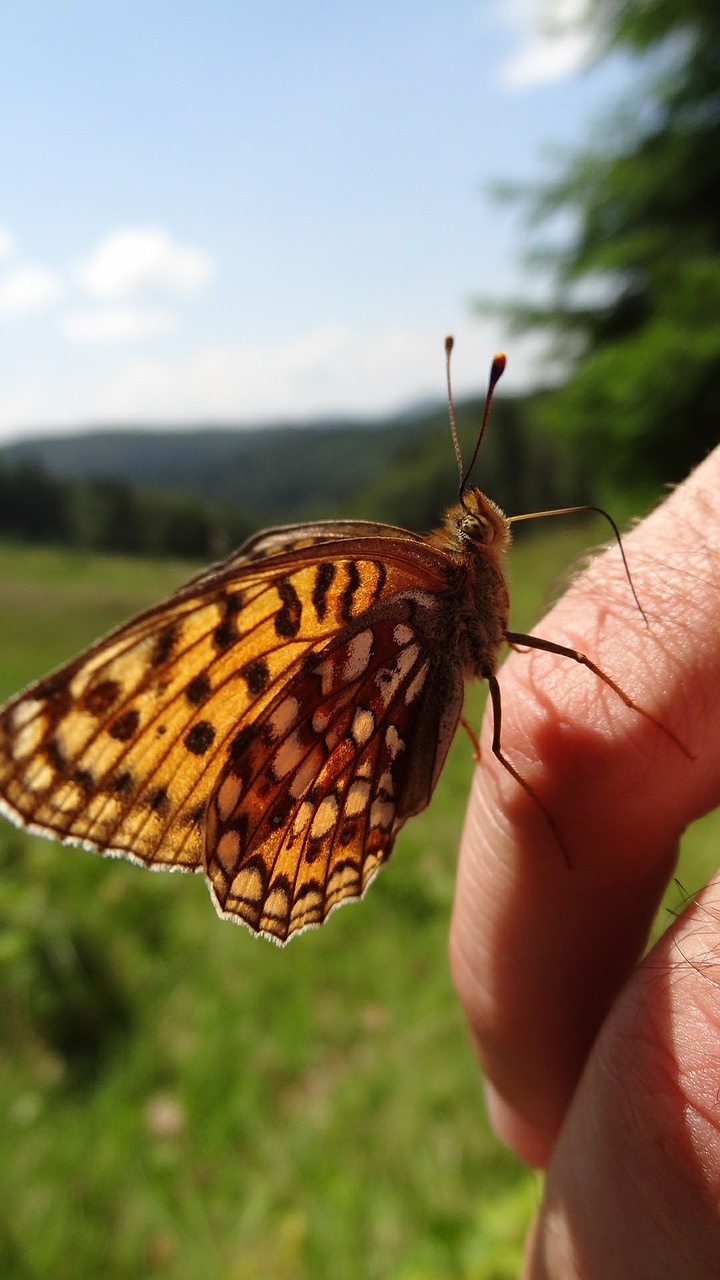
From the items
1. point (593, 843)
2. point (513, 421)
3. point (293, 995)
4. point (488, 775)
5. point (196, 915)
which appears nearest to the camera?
point (593, 843)

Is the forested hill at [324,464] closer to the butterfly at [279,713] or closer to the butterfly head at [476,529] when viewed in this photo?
the butterfly head at [476,529]

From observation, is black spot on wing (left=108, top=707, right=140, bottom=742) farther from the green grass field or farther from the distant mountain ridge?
the distant mountain ridge

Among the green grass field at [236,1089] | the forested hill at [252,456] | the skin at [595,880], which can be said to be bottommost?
the forested hill at [252,456]

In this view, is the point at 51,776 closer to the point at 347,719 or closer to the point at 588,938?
the point at 347,719

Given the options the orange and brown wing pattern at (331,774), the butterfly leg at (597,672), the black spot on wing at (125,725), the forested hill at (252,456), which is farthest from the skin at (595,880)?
the forested hill at (252,456)

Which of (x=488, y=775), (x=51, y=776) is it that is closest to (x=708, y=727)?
(x=488, y=775)

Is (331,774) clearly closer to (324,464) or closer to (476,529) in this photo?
(476,529)

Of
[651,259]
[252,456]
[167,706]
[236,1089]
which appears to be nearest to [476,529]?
[167,706]
